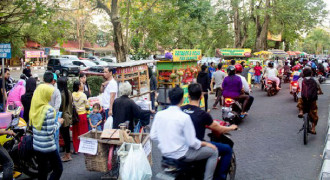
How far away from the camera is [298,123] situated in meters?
9.00

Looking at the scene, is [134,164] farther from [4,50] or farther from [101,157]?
[4,50]

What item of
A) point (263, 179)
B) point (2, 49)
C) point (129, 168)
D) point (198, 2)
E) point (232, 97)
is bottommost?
point (263, 179)

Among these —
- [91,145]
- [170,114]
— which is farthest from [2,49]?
[170,114]

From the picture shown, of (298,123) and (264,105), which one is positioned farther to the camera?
(264,105)

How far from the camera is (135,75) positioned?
1009 cm

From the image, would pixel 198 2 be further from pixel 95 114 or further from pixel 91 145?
pixel 91 145

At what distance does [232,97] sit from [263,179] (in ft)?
11.8

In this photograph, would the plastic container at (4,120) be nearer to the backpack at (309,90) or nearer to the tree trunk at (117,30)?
the backpack at (309,90)

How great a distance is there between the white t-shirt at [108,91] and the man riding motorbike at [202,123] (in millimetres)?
3113

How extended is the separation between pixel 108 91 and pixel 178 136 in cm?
369

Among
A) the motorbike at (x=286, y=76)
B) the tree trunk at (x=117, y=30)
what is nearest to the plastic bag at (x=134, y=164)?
the tree trunk at (x=117, y=30)

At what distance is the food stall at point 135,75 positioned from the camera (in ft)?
30.5

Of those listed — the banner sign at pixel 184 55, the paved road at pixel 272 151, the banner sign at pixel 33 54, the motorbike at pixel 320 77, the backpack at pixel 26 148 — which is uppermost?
the banner sign at pixel 33 54

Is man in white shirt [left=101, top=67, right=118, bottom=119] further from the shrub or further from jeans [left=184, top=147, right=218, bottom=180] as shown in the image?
the shrub
